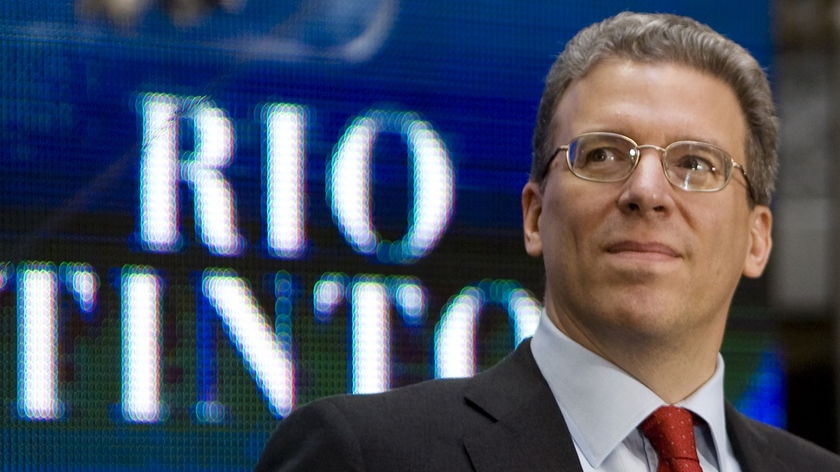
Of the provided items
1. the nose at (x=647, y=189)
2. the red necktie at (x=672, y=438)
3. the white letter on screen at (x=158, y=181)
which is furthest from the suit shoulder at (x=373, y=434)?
the white letter on screen at (x=158, y=181)

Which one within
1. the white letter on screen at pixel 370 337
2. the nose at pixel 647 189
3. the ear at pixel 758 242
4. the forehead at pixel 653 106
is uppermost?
the forehead at pixel 653 106

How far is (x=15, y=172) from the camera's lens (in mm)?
3387

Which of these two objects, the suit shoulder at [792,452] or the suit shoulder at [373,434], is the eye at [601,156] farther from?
the suit shoulder at [792,452]

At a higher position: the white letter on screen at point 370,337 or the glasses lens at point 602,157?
the glasses lens at point 602,157

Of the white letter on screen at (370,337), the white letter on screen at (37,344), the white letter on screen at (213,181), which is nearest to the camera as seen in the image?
the white letter on screen at (37,344)

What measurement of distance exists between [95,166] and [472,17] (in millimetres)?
1208

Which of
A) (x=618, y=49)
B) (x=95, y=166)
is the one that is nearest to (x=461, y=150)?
(x=95, y=166)

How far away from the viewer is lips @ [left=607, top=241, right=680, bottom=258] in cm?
206

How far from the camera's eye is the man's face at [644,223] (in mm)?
Answer: 2066

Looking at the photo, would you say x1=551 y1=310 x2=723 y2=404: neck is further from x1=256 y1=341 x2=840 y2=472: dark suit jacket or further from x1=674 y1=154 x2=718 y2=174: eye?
x1=674 y1=154 x2=718 y2=174: eye

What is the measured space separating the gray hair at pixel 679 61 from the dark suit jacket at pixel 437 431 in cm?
41

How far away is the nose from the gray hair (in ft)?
0.66

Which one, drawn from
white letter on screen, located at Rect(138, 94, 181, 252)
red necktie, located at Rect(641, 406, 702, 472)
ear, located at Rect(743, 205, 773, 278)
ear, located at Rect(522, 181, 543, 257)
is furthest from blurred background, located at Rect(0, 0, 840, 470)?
red necktie, located at Rect(641, 406, 702, 472)

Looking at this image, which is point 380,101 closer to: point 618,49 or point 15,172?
point 15,172
